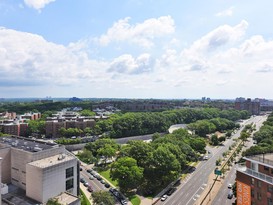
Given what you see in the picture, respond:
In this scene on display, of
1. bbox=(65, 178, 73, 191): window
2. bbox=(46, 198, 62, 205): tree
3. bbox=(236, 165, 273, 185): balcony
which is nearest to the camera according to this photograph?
bbox=(236, 165, 273, 185): balcony

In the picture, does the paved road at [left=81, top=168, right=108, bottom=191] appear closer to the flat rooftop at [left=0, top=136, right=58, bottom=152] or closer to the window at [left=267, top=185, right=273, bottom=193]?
the flat rooftop at [left=0, top=136, right=58, bottom=152]

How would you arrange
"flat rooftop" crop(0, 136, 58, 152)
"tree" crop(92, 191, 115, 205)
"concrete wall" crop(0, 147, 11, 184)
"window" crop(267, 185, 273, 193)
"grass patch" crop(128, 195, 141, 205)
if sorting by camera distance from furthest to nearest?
"grass patch" crop(128, 195, 141, 205) → "flat rooftop" crop(0, 136, 58, 152) → "concrete wall" crop(0, 147, 11, 184) → "tree" crop(92, 191, 115, 205) → "window" crop(267, 185, 273, 193)

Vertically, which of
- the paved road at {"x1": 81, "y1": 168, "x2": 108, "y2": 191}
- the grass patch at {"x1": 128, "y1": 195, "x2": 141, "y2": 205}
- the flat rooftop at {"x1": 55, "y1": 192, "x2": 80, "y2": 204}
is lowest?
the grass patch at {"x1": 128, "y1": 195, "x2": 141, "y2": 205}

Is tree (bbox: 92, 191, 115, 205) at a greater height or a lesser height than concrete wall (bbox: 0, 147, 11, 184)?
lesser

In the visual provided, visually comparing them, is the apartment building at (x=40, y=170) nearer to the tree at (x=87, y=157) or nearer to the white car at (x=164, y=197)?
the white car at (x=164, y=197)

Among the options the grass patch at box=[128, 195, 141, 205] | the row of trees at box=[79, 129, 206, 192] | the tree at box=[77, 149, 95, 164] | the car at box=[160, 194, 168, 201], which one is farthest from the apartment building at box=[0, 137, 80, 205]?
the tree at box=[77, 149, 95, 164]

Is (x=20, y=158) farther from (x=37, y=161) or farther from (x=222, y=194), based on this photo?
(x=222, y=194)

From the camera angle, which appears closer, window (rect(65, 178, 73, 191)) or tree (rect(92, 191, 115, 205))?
tree (rect(92, 191, 115, 205))
